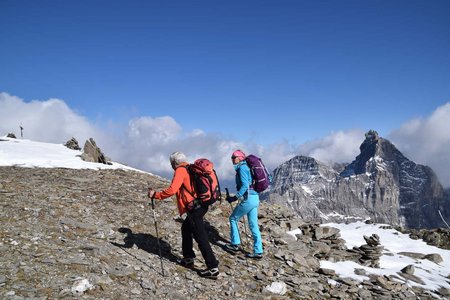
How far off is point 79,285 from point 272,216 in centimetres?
1355

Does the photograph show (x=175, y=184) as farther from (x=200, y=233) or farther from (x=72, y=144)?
(x=72, y=144)

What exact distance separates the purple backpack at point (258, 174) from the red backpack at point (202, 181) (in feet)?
8.82

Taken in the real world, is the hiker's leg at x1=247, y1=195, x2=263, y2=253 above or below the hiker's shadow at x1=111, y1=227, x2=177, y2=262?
above

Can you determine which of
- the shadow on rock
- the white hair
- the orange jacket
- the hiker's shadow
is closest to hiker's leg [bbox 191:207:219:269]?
the orange jacket

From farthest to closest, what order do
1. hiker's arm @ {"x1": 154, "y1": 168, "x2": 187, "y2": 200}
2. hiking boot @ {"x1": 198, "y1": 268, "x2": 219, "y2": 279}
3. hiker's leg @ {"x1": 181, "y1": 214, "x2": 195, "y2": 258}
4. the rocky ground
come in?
hiker's leg @ {"x1": 181, "y1": 214, "x2": 195, "y2": 258}, hiking boot @ {"x1": 198, "y1": 268, "x2": 219, "y2": 279}, hiker's arm @ {"x1": 154, "y1": 168, "x2": 187, "y2": 200}, the rocky ground

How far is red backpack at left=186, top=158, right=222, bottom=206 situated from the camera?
10078 mm

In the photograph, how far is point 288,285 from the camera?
11.4 metres

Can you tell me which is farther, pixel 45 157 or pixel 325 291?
pixel 45 157

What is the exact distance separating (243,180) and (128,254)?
4893mm

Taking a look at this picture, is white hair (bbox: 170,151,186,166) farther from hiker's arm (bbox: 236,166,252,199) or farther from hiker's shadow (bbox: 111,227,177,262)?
hiker's shadow (bbox: 111,227,177,262)

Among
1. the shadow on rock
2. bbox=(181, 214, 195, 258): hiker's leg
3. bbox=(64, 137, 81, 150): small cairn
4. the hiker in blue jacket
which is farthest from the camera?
bbox=(64, 137, 81, 150): small cairn

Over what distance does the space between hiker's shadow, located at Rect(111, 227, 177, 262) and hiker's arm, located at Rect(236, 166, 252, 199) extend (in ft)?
11.1

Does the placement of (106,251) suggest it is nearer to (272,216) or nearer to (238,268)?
(238,268)

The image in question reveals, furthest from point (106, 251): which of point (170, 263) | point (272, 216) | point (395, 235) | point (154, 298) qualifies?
point (395, 235)
